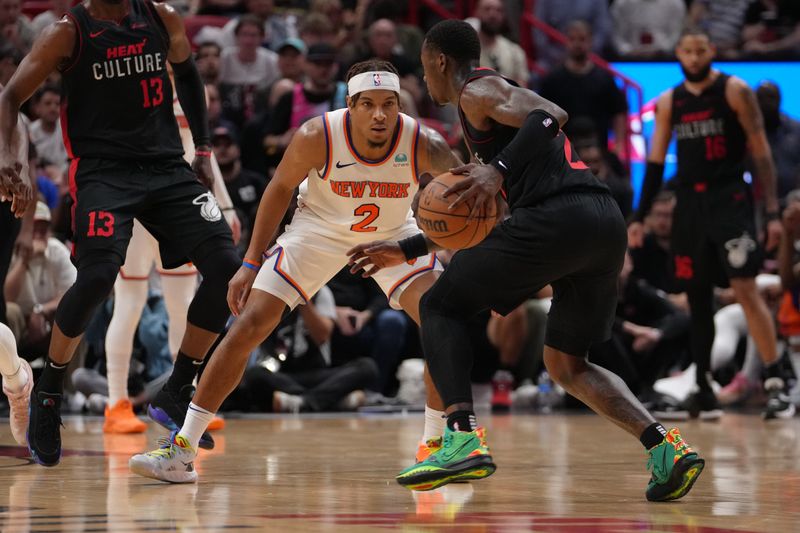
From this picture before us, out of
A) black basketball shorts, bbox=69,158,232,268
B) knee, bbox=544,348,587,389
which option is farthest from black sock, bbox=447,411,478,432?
black basketball shorts, bbox=69,158,232,268

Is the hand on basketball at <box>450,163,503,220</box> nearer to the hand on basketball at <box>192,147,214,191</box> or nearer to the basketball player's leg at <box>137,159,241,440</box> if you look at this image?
the basketball player's leg at <box>137,159,241,440</box>

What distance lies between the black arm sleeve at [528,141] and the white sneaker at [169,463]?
5.99ft

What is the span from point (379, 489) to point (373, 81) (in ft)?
5.85

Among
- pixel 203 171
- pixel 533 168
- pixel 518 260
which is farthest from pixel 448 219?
pixel 203 171

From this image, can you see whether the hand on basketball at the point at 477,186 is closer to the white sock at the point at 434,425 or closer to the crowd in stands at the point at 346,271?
the white sock at the point at 434,425

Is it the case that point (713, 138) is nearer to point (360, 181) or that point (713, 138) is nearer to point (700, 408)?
point (700, 408)

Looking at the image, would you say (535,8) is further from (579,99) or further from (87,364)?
(87,364)

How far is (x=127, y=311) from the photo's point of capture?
25.9ft

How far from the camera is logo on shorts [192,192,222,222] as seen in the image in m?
6.29

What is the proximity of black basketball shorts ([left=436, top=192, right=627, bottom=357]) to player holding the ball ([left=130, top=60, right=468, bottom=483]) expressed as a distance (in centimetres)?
62

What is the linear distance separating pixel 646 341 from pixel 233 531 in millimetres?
7513

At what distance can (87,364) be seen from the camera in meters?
10.4

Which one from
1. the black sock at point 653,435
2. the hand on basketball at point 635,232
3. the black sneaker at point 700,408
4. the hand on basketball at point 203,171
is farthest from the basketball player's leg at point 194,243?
the black sneaker at point 700,408

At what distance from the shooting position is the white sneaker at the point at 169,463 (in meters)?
5.27
